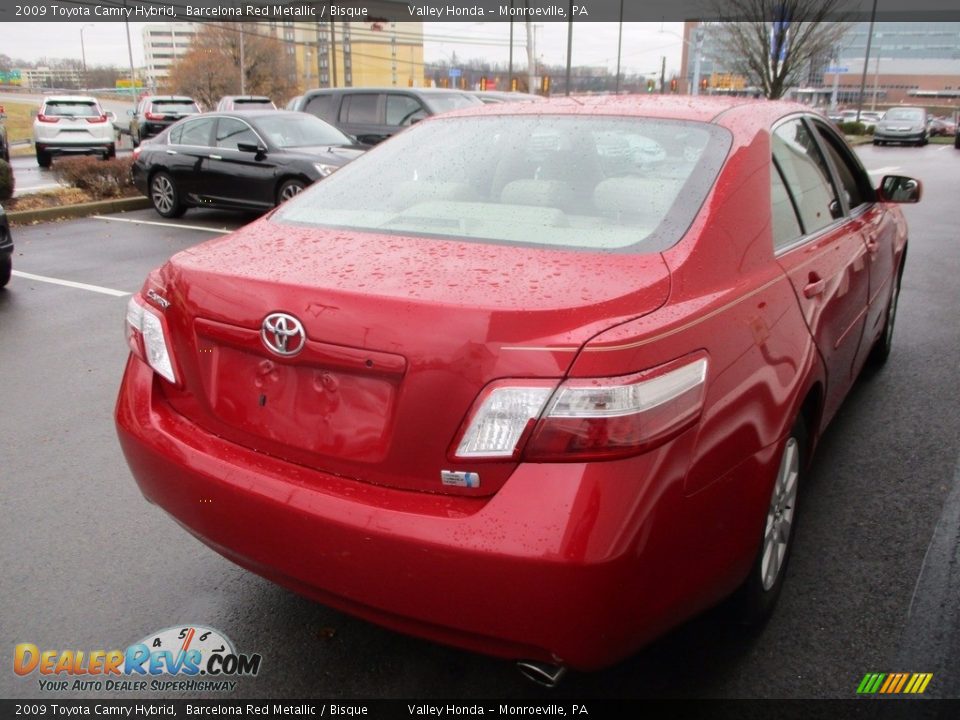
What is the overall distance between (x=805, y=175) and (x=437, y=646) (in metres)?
2.22

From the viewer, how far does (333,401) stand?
2.03 m

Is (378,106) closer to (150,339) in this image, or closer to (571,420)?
(150,339)

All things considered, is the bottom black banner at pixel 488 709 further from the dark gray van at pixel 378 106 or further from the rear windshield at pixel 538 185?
the dark gray van at pixel 378 106

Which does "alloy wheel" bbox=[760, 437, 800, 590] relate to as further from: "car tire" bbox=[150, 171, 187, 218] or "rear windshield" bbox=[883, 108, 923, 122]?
"rear windshield" bbox=[883, 108, 923, 122]

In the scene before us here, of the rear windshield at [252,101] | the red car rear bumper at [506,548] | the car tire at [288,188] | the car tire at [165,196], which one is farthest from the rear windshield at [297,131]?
the rear windshield at [252,101]

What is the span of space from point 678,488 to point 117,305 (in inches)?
239

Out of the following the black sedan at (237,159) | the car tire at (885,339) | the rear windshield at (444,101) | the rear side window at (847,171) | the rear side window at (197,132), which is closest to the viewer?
the rear side window at (847,171)

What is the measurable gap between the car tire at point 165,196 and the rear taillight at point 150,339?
33.4 feet

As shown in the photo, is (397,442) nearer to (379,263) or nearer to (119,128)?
(379,263)

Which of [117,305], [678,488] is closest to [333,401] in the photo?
[678,488]

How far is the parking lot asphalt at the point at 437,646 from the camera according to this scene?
2.43 meters

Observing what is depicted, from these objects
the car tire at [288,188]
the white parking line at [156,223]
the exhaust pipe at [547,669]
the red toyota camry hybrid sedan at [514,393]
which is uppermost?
the red toyota camry hybrid sedan at [514,393]

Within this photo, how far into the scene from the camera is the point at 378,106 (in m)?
14.7

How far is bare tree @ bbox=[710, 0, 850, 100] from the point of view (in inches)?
1120
